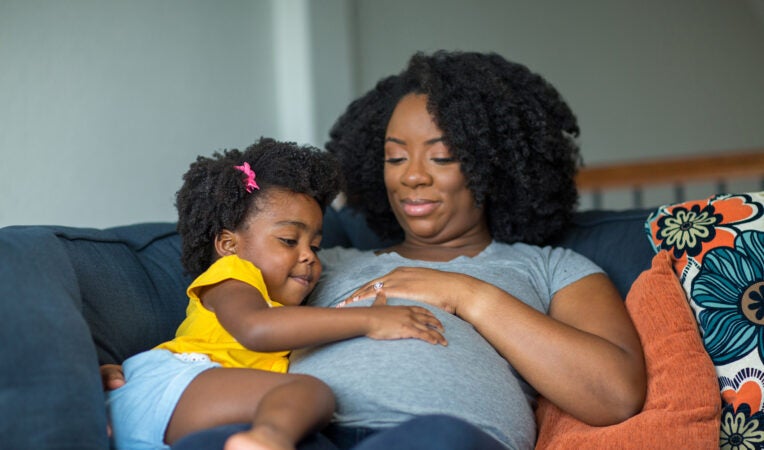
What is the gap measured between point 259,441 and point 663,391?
889 mm

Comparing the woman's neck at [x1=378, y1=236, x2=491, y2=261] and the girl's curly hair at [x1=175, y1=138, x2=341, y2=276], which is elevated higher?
the girl's curly hair at [x1=175, y1=138, x2=341, y2=276]

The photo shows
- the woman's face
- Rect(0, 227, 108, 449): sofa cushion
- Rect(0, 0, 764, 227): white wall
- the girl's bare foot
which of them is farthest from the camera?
Result: Rect(0, 0, 764, 227): white wall

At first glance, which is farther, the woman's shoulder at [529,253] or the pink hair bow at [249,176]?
the woman's shoulder at [529,253]

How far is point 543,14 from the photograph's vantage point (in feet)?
16.0

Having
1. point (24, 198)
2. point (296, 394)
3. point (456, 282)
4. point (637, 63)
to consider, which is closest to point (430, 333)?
point (456, 282)

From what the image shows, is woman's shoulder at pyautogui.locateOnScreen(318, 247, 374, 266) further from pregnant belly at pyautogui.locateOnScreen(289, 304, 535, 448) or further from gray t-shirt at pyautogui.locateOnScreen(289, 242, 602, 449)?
pregnant belly at pyautogui.locateOnScreen(289, 304, 535, 448)

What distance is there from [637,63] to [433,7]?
1.68m

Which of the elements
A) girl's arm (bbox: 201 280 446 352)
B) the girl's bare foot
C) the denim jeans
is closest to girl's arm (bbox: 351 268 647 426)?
girl's arm (bbox: 201 280 446 352)

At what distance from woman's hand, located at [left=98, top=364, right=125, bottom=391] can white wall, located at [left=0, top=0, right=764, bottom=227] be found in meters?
0.72

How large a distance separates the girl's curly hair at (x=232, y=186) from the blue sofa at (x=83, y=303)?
151 millimetres

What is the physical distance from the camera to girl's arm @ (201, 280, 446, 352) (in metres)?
1.51

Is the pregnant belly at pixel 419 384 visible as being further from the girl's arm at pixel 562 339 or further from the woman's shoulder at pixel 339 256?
the woman's shoulder at pixel 339 256

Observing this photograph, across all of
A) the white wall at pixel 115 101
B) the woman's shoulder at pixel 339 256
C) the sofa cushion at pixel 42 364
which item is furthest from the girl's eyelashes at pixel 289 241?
the white wall at pixel 115 101

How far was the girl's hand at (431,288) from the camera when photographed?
5.88 ft
